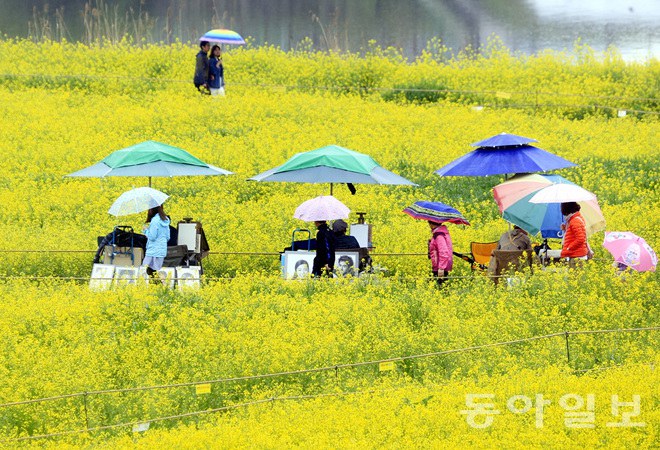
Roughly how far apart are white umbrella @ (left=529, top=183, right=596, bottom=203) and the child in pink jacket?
1.33 meters

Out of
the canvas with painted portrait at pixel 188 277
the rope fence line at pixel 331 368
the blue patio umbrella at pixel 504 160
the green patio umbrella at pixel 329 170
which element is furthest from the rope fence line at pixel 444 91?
the rope fence line at pixel 331 368

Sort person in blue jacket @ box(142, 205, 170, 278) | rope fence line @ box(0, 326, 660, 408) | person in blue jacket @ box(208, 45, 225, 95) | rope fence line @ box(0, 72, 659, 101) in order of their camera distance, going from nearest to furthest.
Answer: rope fence line @ box(0, 326, 660, 408)
person in blue jacket @ box(142, 205, 170, 278)
person in blue jacket @ box(208, 45, 225, 95)
rope fence line @ box(0, 72, 659, 101)

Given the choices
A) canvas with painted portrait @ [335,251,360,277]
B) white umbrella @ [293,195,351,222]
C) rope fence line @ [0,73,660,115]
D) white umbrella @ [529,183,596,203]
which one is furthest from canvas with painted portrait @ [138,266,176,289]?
rope fence line @ [0,73,660,115]

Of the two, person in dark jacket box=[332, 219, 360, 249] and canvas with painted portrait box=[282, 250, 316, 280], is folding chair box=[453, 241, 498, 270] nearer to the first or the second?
person in dark jacket box=[332, 219, 360, 249]

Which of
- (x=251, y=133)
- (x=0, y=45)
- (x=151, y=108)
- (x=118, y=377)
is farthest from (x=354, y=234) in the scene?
(x=0, y=45)

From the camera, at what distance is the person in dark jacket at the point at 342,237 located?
51.8 ft

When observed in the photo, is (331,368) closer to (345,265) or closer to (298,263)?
(345,265)

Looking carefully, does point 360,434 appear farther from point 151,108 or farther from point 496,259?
point 151,108

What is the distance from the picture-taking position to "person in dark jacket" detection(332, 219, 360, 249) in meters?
15.8

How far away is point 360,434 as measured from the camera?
10.3 meters

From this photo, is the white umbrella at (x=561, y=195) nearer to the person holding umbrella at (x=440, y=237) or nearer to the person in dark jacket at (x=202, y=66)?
the person holding umbrella at (x=440, y=237)

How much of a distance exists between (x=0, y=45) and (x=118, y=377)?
2351 centimetres

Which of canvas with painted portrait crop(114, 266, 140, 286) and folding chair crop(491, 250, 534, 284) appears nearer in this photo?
folding chair crop(491, 250, 534, 284)

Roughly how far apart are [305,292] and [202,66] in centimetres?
1341
